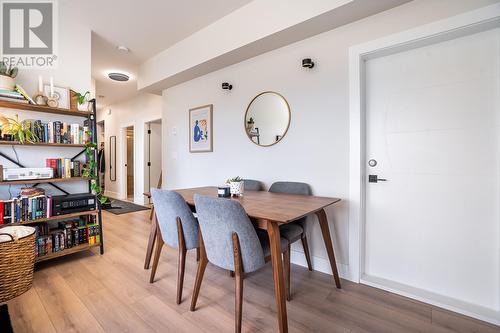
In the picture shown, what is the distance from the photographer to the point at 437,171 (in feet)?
5.89

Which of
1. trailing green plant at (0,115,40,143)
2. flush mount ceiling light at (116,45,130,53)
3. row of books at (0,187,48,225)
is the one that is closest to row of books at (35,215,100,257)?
row of books at (0,187,48,225)

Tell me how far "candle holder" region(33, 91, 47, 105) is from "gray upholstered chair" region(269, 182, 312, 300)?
2.45m

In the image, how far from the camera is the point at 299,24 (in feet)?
6.86

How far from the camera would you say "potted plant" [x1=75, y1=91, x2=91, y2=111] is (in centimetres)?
249

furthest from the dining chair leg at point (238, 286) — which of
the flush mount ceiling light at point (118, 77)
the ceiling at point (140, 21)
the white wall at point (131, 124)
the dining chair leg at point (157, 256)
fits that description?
the white wall at point (131, 124)

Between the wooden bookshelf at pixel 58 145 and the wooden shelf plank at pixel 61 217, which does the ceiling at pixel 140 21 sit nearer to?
the wooden bookshelf at pixel 58 145

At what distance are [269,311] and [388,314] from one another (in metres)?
0.83

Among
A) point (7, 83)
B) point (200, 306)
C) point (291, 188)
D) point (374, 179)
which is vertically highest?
point (7, 83)

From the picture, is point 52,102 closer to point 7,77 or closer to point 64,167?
point 7,77

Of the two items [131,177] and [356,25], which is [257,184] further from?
[131,177]

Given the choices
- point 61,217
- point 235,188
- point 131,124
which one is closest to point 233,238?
point 235,188

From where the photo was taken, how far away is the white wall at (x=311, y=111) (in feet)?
6.46

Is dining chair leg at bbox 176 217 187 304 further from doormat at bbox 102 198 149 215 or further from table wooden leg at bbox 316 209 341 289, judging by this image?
doormat at bbox 102 198 149 215

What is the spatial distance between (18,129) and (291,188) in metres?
2.61
